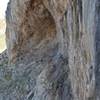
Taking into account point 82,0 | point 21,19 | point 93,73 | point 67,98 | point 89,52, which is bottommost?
point 67,98

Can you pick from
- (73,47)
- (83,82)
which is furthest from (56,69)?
(83,82)

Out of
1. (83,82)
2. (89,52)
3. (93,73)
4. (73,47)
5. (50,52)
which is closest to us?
(93,73)

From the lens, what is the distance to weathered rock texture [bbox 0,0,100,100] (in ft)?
10.9

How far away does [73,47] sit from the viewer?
4355 mm

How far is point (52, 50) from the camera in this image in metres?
6.86

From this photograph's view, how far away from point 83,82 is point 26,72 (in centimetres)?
350

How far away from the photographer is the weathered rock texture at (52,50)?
3.31m

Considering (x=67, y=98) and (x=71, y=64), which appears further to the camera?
(x=67, y=98)

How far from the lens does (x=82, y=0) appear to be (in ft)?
11.6

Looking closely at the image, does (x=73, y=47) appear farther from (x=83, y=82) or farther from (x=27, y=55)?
(x=27, y=55)

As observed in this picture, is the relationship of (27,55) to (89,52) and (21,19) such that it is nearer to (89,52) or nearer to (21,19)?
(21,19)

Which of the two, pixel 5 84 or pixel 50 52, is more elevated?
pixel 50 52

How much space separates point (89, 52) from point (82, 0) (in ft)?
2.01

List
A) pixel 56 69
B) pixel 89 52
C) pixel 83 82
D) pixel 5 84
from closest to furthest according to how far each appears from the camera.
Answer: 1. pixel 89 52
2. pixel 83 82
3. pixel 56 69
4. pixel 5 84
